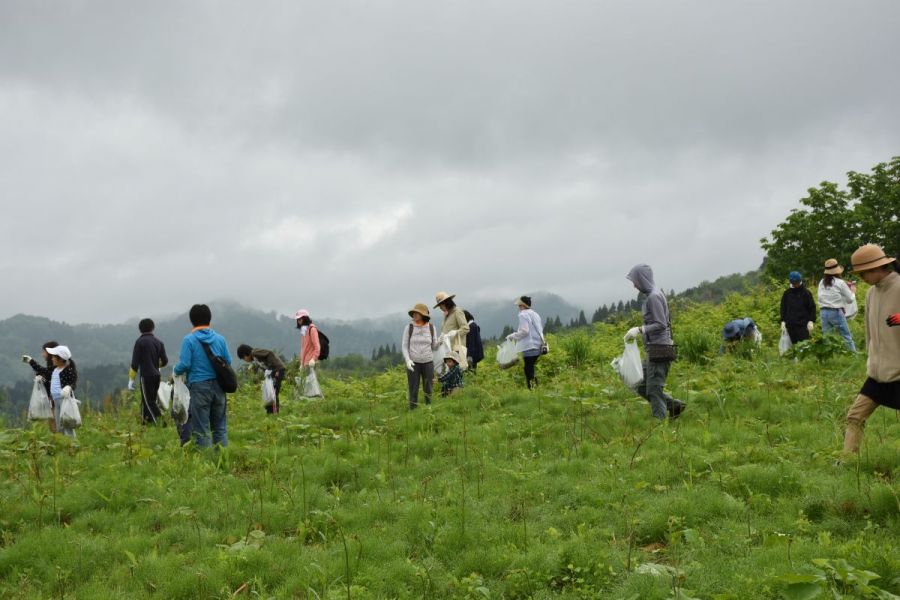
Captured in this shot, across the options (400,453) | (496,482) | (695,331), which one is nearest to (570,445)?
(496,482)

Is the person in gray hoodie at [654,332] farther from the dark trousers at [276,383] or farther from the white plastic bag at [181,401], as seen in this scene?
the dark trousers at [276,383]

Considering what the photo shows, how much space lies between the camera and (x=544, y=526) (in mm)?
6105

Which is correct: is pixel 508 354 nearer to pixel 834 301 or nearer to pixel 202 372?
pixel 202 372

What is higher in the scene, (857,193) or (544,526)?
(857,193)

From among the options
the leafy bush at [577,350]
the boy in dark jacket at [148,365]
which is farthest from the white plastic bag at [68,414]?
the leafy bush at [577,350]

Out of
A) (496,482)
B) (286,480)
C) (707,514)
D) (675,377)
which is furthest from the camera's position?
(675,377)

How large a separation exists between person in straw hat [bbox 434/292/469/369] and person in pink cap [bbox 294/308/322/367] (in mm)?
2756

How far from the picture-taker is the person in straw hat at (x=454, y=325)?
13.6 m

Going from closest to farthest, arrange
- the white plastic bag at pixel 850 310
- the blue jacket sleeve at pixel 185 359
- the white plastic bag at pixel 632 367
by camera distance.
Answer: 1. the blue jacket sleeve at pixel 185 359
2. the white plastic bag at pixel 632 367
3. the white plastic bag at pixel 850 310

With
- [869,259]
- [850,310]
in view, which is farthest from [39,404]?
[850,310]

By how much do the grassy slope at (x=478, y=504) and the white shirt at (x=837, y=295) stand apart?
2.88 meters

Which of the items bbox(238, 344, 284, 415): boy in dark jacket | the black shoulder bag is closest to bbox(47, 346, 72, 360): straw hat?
bbox(238, 344, 284, 415): boy in dark jacket

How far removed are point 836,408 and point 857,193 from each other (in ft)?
160

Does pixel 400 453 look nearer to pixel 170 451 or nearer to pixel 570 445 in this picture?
pixel 570 445
